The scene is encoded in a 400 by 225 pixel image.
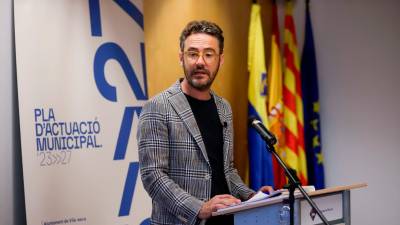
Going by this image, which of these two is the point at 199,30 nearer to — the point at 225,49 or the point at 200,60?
the point at 200,60

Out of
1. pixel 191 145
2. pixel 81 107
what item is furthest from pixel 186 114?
pixel 81 107

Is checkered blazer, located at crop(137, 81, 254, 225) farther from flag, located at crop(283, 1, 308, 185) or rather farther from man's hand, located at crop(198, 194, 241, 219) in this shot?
flag, located at crop(283, 1, 308, 185)

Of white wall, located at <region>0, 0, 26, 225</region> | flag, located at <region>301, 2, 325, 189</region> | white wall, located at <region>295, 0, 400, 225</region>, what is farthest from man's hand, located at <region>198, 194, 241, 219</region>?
white wall, located at <region>295, 0, 400, 225</region>

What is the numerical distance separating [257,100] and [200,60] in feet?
4.67

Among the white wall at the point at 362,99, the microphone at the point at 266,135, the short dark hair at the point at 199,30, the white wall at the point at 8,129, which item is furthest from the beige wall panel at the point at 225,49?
the microphone at the point at 266,135

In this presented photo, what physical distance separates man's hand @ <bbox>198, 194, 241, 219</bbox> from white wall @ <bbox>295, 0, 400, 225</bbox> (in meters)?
2.23

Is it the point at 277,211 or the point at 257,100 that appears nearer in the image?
the point at 277,211

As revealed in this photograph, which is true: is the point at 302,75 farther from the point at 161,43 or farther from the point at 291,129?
the point at 161,43

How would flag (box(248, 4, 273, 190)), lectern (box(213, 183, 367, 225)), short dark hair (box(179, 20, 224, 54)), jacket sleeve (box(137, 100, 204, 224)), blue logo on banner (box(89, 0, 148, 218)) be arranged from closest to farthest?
lectern (box(213, 183, 367, 225)), jacket sleeve (box(137, 100, 204, 224)), short dark hair (box(179, 20, 224, 54)), blue logo on banner (box(89, 0, 148, 218)), flag (box(248, 4, 273, 190))

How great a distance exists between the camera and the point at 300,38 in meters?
3.84

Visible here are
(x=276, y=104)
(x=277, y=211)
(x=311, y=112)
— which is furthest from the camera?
(x=311, y=112)

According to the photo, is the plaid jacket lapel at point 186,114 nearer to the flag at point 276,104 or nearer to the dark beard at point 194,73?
the dark beard at point 194,73

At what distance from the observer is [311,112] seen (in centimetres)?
373

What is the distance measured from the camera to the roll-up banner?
282 cm
